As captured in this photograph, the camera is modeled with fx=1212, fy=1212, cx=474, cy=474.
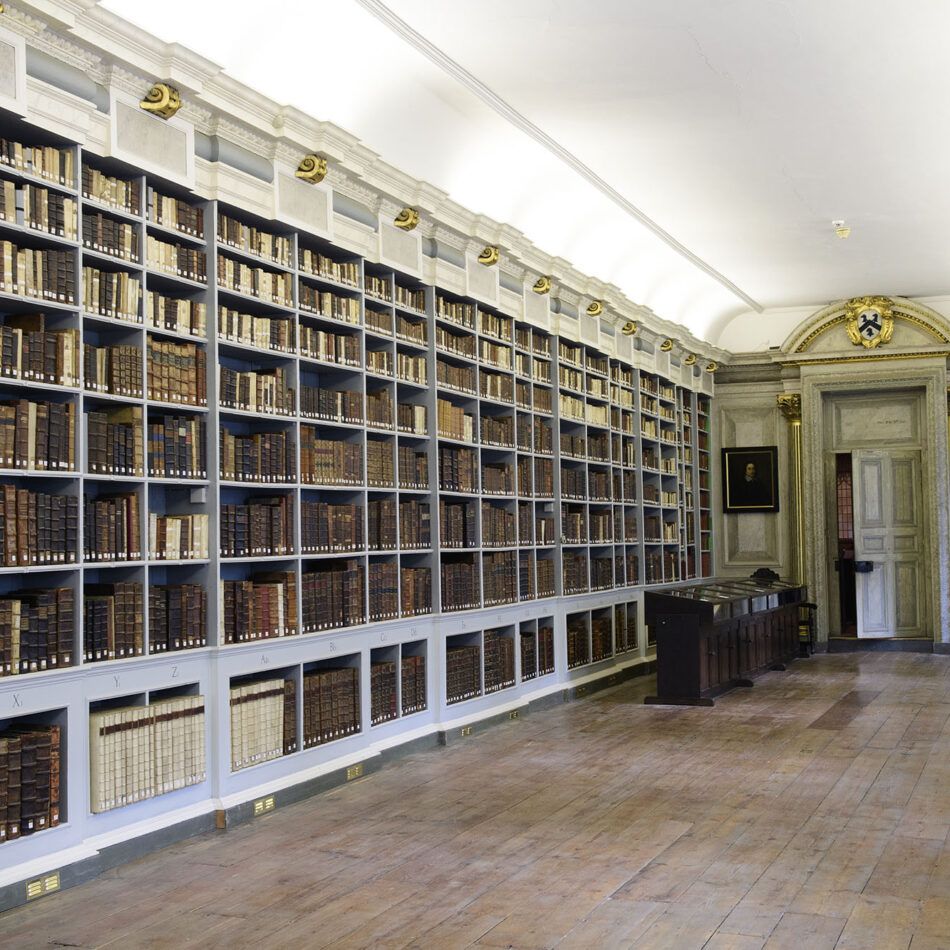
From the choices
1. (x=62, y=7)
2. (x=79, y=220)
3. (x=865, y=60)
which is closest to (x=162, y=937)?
(x=79, y=220)

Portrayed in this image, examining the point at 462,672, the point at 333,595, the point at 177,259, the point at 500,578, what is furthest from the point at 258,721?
the point at 500,578

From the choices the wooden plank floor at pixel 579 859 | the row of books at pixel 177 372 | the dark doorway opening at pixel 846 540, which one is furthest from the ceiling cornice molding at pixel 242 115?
the dark doorway opening at pixel 846 540

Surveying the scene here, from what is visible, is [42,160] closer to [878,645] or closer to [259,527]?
[259,527]

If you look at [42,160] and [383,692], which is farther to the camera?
[383,692]

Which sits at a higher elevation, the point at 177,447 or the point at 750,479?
the point at 750,479

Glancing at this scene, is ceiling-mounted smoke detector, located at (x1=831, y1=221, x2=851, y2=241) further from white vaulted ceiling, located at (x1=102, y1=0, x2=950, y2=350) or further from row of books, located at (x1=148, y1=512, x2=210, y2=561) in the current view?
row of books, located at (x1=148, y1=512, x2=210, y2=561)

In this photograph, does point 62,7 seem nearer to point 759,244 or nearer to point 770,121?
point 770,121

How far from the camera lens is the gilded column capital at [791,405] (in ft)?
49.6

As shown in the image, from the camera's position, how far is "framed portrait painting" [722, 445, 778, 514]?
1534 centimetres

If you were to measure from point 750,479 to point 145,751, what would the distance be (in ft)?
36.4

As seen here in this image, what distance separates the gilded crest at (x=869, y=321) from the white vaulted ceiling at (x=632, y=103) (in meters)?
2.49

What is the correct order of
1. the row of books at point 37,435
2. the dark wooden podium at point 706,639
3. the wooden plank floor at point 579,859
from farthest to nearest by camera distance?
the dark wooden podium at point 706,639 < the row of books at point 37,435 < the wooden plank floor at point 579,859

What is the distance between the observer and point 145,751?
564cm

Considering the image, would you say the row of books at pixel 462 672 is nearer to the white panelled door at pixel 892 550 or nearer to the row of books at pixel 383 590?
the row of books at pixel 383 590
